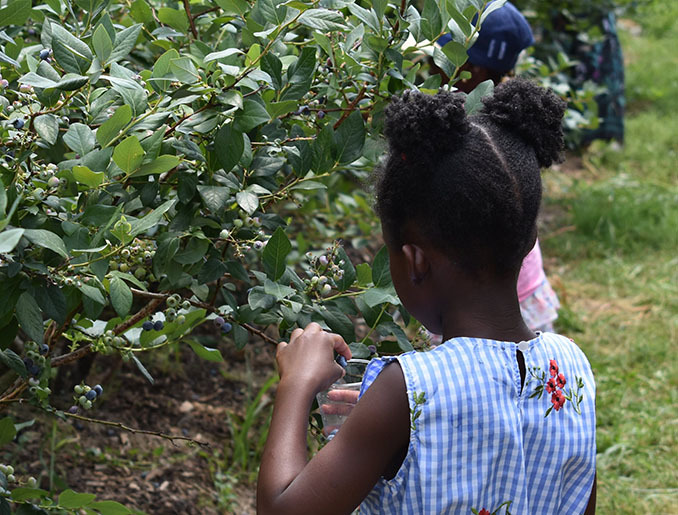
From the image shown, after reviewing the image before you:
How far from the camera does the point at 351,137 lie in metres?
1.69

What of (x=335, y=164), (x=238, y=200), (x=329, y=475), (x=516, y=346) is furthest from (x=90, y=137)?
(x=516, y=346)

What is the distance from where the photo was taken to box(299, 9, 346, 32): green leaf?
1546 mm

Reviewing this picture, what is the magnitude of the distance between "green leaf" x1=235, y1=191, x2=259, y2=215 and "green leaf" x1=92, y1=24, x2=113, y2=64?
12.8 inches

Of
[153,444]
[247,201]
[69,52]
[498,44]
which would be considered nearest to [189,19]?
[69,52]

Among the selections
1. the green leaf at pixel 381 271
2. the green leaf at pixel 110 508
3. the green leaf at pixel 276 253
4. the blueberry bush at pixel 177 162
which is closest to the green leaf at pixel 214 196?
the blueberry bush at pixel 177 162

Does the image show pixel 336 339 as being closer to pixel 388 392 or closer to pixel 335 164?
pixel 388 392

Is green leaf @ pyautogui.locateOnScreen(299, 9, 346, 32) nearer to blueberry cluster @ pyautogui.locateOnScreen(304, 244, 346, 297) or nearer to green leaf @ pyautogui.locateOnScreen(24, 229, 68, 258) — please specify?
blueberry cluster @ pyautogui.locateOnScreen(304, 244, 346, 297)

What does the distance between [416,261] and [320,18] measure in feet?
1.53

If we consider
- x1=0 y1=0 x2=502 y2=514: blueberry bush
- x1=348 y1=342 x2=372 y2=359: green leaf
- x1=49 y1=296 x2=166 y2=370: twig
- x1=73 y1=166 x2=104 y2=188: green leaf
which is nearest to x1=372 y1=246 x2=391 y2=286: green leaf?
x1=0 y1=0 x2=502 y2=514: blueberry bush

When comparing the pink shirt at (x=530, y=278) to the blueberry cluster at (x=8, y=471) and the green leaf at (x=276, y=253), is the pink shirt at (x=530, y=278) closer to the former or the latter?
the green leaf at (x=276, y=253)

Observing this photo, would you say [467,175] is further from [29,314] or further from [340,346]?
[29,314]

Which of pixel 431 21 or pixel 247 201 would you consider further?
pixel 431 21

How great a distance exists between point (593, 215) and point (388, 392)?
4552mm

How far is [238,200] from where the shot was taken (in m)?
1.58
